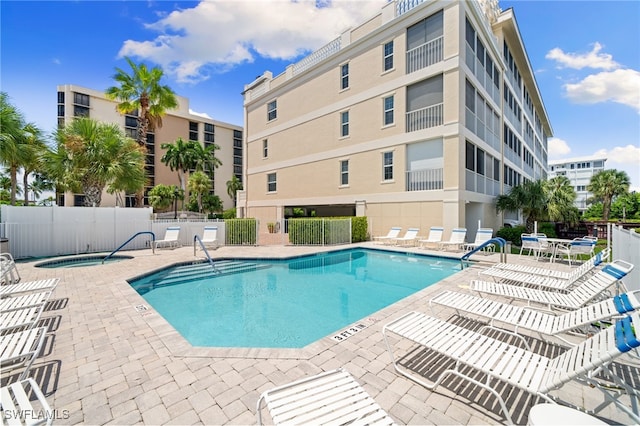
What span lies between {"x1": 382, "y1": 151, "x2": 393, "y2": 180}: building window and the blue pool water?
5568 mm

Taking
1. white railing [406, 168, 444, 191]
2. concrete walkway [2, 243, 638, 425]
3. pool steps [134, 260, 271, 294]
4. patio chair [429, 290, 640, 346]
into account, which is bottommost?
pool steps [134, 260, 271, 294]

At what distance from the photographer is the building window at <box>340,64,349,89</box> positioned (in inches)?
733

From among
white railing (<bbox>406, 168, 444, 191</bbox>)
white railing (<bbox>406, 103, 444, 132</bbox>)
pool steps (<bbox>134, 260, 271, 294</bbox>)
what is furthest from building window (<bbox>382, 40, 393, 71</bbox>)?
pool steps (<bbox>134, 260, 271, 294</bbox>)

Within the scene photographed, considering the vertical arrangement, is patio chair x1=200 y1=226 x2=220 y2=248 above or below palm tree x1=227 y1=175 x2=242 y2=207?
below

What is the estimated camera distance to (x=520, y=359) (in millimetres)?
2803

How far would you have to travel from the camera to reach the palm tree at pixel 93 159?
13.9 meters

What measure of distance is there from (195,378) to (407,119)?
616 inches

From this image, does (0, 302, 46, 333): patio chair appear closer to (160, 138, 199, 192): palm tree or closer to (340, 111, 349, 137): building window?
(340, 111, 349, 137): building window

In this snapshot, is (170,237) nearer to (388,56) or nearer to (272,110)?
(272,110)

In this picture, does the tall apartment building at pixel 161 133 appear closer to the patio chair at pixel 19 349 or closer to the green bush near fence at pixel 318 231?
the green bush near fence at pixel 318 231

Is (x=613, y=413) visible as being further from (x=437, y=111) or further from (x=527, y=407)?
(x=437, y=111)

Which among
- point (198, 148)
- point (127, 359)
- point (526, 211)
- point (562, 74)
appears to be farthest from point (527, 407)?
point (198, 148)

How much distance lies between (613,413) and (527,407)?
0.73 meters

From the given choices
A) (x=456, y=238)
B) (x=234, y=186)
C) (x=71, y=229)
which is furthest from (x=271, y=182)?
(x=234, y=186)
